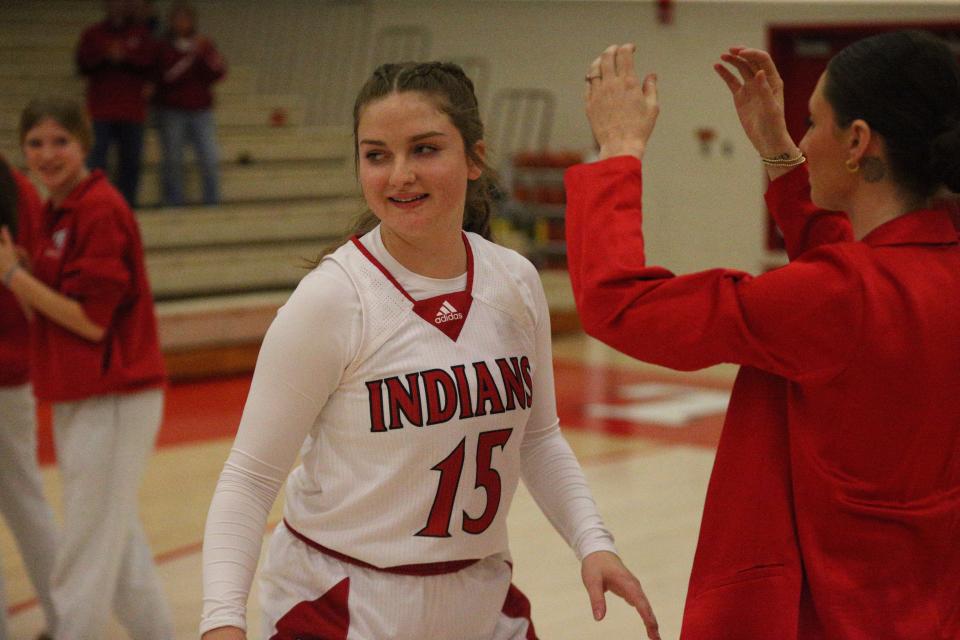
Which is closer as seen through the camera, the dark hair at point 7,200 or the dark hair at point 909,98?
the dark hair at point 909,98

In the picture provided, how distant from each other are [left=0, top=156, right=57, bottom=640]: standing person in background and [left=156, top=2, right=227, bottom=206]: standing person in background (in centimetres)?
689

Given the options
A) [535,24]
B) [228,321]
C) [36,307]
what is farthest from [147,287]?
[535,24]

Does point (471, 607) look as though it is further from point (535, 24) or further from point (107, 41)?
point (535, 24)

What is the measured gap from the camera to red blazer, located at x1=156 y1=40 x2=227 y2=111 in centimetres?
1070

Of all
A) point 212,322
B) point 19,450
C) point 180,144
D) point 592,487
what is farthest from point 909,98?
point 180,144

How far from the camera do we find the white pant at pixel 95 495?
147 inches

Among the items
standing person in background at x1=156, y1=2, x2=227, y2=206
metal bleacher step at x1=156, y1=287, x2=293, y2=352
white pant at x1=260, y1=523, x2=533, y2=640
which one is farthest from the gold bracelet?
standing person in background at x1=156, y1=2, x2=227, y2=206

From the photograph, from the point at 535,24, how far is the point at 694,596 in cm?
1184

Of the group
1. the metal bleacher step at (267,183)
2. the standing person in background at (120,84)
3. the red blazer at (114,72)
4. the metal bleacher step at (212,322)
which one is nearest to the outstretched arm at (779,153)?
the metal bleacher step at (212,322)

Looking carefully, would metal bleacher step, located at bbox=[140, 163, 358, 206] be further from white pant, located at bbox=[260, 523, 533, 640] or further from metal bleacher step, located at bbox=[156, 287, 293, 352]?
white pant, located at bbox=[260, 523, 533, 640]

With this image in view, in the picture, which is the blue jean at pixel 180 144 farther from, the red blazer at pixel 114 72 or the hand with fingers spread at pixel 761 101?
the hand with fingers spread at pixel 761 101

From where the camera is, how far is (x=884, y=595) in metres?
1.76

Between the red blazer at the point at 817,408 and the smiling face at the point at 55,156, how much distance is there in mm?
2421

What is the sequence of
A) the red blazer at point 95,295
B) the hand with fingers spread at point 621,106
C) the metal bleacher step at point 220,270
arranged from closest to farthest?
the hand with fingers spread at point 621,106 < the red blazer at point 95,295 < the metal bleacher step at point 220,270
